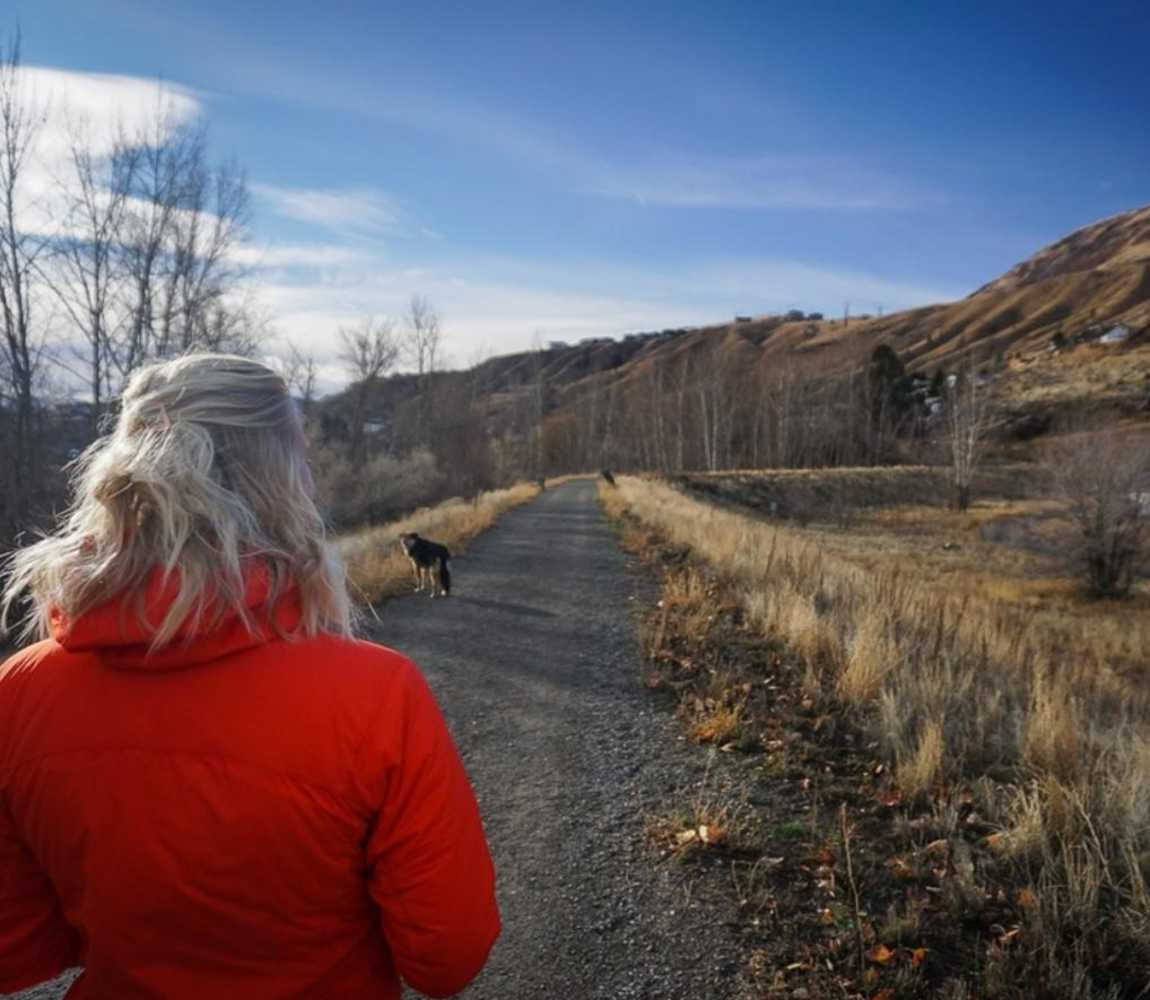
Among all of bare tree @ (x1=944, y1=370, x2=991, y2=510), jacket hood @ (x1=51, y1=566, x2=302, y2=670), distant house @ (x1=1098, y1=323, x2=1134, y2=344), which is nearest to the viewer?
jacket hood @ (x1=51, y1=566, x2=302, y2=670)

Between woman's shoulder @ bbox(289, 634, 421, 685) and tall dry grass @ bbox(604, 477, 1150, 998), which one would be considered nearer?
woman's shoulder @ bbox(289, 634, 421, 685)

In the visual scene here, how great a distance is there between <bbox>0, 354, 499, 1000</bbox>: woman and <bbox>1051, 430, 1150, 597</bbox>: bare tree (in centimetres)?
2216

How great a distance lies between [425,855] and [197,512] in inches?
32.1

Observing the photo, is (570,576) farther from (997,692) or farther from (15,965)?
(15,965)

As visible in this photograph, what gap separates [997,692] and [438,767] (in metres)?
5.03

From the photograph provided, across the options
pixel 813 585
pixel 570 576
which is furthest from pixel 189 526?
pixel 570 576

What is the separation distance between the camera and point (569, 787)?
4375mm

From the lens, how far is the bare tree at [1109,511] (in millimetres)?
18156

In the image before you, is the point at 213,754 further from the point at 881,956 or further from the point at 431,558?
the point at 431,558

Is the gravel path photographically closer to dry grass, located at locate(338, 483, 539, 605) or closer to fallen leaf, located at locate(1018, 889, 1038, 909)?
Answer: dry grass, located at locate(338, 483, 539, 605)

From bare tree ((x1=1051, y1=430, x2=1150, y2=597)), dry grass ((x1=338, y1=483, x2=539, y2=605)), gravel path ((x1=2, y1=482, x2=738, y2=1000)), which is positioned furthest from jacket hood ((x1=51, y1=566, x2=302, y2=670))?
bare tree ((x1=1051, y1=430, x2=1150, y2=597))

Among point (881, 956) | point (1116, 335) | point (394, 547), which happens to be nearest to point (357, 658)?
point (881, 956)

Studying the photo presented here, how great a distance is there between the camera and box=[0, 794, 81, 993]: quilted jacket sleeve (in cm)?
137

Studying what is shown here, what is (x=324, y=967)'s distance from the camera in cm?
143
